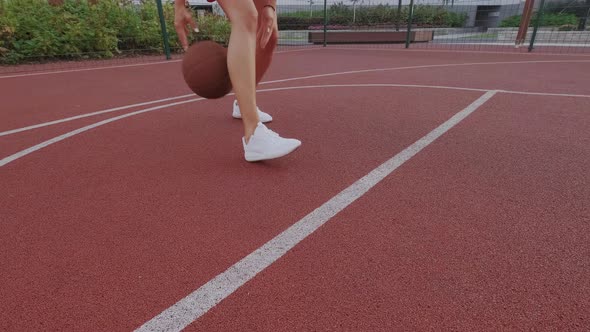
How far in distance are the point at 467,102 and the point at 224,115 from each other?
2.79m

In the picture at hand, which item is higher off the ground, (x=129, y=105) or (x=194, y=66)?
(x=194, y=66)

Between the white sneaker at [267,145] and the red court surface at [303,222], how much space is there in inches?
4.5

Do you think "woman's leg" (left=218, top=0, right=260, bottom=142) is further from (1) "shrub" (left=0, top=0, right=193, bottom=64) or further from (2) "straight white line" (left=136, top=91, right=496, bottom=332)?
(1) "shrub" (left=0, top=0, right=193, bottom=64)

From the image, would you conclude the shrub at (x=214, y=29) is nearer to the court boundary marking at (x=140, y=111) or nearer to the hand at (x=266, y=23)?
the court boundary marking at (x=140, y=111)

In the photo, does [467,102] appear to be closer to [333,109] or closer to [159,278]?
[333,109]

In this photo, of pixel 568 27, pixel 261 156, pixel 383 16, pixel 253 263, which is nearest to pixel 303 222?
pixel 253 263

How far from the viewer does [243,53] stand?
251 cm

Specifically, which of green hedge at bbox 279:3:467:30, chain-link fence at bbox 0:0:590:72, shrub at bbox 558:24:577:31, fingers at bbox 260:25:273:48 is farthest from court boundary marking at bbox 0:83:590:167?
shrub at bbox 558:24:577:31

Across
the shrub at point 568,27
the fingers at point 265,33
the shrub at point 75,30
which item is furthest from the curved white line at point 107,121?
the shrub at point 568,27

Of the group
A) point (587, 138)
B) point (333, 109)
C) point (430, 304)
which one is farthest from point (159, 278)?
point (587, 138)

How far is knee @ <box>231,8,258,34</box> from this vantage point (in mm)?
2438

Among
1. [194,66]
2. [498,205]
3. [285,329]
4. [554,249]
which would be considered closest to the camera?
[285,329]

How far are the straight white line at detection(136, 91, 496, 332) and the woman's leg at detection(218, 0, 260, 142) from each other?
871 millimetres

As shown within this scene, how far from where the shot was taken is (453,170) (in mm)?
2504
